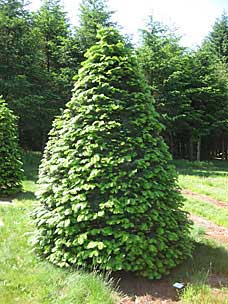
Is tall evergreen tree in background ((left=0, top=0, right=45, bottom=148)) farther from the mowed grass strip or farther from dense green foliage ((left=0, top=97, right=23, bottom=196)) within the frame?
the mowed grass strip

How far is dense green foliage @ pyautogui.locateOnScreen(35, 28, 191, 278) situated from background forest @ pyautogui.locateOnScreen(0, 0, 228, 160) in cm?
1158

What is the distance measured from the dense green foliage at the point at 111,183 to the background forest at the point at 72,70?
11578 mm

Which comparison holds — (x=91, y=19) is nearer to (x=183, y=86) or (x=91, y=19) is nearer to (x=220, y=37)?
(x=183, y=86)

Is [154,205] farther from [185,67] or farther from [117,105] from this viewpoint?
[185,67]

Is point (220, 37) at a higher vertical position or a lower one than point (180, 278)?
higher

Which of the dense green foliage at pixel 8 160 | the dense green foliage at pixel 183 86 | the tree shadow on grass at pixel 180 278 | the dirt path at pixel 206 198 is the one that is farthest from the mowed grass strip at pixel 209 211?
the dense green foliage at pixel 183 86

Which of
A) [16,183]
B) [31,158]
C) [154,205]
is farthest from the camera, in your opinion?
[31,158]

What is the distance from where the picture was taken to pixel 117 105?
373cm

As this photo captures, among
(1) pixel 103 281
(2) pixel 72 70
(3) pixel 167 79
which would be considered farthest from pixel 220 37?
(1) pixel 103 281

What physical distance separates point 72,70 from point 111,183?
1483 centimetres


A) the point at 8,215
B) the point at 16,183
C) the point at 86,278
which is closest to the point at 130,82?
the point at 86,278

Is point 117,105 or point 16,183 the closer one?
point 117,105

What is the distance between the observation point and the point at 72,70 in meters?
17.4

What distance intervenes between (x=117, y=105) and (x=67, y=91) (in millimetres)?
13783
